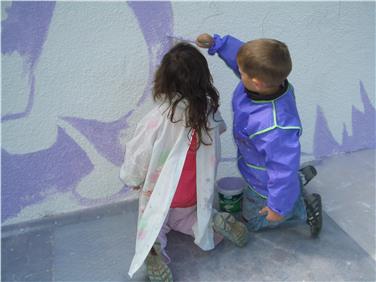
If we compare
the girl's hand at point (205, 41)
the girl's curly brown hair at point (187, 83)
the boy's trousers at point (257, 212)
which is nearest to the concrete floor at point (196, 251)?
the boy's trousers at point (257, 212)

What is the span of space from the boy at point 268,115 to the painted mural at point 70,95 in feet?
1.22

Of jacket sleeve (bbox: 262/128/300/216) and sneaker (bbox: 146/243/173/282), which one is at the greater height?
jacket sleeve (bbox: 262/128/300/216)

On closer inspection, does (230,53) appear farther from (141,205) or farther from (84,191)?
(84,191)

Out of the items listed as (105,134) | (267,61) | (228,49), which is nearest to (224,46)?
(228,49)

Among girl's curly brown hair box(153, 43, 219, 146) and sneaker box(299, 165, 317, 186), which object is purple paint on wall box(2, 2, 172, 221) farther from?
sneaker box(299, 165, 317, 186)

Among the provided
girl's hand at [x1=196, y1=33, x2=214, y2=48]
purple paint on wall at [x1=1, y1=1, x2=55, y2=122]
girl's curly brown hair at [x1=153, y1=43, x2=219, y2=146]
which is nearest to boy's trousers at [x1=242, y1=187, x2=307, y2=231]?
girl's curly brown hair at [x1=153, y1=43, x2=219, y2=146]

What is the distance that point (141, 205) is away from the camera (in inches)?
67.7

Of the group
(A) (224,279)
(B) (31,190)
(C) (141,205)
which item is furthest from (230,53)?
(B) (31,190)

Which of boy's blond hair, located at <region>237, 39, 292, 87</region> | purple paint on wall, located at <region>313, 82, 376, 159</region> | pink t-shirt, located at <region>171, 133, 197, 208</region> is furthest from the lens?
purple paint on wall, located at <region>313, 82, 376, 159</region>

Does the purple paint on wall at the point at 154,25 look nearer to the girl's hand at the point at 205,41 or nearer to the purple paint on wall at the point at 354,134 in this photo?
the girl's hand at the point at 205,41

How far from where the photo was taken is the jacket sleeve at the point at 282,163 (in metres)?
1.58

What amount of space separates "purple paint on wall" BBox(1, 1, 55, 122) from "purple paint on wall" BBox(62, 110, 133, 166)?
359 millimetres

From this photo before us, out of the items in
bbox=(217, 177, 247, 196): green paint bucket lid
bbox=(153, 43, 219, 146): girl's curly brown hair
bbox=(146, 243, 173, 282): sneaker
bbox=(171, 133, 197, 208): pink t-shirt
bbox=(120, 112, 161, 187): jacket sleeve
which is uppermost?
bbox=(153, 43, 219, 146): girl's curly brown hair

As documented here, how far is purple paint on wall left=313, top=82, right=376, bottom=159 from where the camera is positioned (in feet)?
8.20
